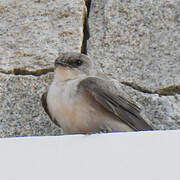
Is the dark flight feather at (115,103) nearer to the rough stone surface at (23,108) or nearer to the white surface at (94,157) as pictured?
the rough stone surface at (23,108)

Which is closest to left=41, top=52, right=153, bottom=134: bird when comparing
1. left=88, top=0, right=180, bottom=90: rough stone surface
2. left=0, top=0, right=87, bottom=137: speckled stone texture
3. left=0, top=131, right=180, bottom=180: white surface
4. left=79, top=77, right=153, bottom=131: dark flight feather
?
left=79, top=77, right=153, bottom=131: dark flight feather

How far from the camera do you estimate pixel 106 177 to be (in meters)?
1.85

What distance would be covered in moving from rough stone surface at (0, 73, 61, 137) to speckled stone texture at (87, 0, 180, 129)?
1.38 ft

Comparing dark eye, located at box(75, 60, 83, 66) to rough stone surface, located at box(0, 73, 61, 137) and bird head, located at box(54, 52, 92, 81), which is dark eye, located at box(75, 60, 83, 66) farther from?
rough stone surface, located at box(0, 73, 61, 137)

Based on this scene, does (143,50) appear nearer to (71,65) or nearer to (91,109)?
(71,65)

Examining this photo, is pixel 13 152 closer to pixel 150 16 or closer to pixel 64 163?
pixel 64 163

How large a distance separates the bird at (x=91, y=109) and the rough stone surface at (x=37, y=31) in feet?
1.07

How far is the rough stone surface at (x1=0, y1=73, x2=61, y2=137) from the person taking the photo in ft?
9.71

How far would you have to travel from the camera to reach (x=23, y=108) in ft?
9.98

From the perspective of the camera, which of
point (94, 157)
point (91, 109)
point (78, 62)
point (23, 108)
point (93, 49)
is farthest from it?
point (93, 49)

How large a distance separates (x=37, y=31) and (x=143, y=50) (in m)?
0.68

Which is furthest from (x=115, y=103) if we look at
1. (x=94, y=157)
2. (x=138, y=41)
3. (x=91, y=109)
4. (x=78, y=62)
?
(x=94, y=157)

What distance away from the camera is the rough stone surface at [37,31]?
10.6ft

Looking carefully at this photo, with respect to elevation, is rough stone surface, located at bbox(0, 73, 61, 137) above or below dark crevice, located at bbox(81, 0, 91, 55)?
below
